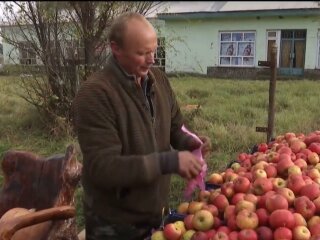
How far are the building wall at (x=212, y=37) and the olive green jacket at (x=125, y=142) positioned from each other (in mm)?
17384

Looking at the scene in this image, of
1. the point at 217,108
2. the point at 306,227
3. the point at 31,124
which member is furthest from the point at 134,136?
the point at 217,108

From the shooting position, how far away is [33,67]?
23.6ft

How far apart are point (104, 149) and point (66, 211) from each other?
70 centimetres

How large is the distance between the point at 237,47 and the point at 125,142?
1971 cm

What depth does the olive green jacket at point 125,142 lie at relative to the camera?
1823mm

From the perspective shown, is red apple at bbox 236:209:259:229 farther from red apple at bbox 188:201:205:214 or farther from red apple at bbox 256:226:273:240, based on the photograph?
red apple at bbox 188:201:205:214

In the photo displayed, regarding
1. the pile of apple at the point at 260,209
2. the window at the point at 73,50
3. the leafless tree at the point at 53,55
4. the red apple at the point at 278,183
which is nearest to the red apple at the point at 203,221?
the pile of apple at the point at 260,209

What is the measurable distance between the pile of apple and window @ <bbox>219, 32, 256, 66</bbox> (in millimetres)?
18654

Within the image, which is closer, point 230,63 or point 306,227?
point 306,227

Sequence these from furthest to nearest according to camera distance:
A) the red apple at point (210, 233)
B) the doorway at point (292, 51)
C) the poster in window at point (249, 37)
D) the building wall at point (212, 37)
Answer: the poster in window at point (249, 37) < the doorway at point (292, 51) < the building wall at point (212, 37) < the red apple at point (210, 233)

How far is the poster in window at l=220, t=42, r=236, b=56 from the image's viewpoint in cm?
2131

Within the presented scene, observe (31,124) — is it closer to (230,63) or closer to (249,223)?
(249,223)

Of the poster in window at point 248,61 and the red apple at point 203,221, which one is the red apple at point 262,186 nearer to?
the red apple at point 203,221

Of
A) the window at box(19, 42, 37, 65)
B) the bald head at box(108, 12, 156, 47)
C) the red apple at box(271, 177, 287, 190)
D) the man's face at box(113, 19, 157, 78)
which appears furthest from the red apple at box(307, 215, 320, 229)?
the window at box(19, 42, 37, 65)
